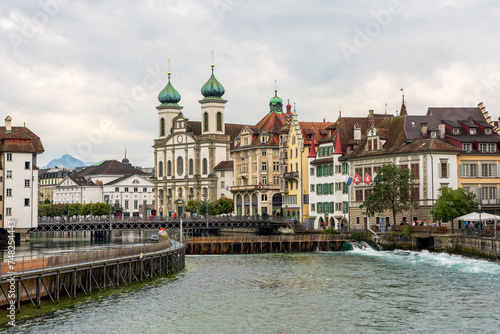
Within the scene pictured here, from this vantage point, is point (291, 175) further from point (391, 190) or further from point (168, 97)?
point (168, 97)

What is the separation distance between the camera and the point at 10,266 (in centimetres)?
4409

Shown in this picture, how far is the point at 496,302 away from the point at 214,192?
126 metres

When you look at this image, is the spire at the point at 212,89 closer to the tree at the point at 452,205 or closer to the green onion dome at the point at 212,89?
the green onion dome at the point at 212,89

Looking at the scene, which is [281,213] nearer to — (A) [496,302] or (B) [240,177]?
(B) [240,177]

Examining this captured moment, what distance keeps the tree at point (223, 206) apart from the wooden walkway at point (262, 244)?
200ft

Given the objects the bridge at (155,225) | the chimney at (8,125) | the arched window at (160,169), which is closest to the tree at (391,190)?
the bridge at (155,225)

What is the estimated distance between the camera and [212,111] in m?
180

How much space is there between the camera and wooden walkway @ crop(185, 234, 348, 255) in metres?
97.9

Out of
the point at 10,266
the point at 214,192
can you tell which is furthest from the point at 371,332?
the point at 214,192

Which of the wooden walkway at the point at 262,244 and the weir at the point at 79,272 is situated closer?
the weir at the point at 79,272

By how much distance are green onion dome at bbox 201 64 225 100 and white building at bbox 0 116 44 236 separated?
231 ft

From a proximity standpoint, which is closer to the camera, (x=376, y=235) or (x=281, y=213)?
(x=376, y=235)

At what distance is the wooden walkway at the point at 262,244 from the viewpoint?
97875mm

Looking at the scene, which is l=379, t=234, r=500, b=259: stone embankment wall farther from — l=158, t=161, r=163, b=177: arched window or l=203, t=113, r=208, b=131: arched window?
l=158, t=161, r=163, b=177: arched window
